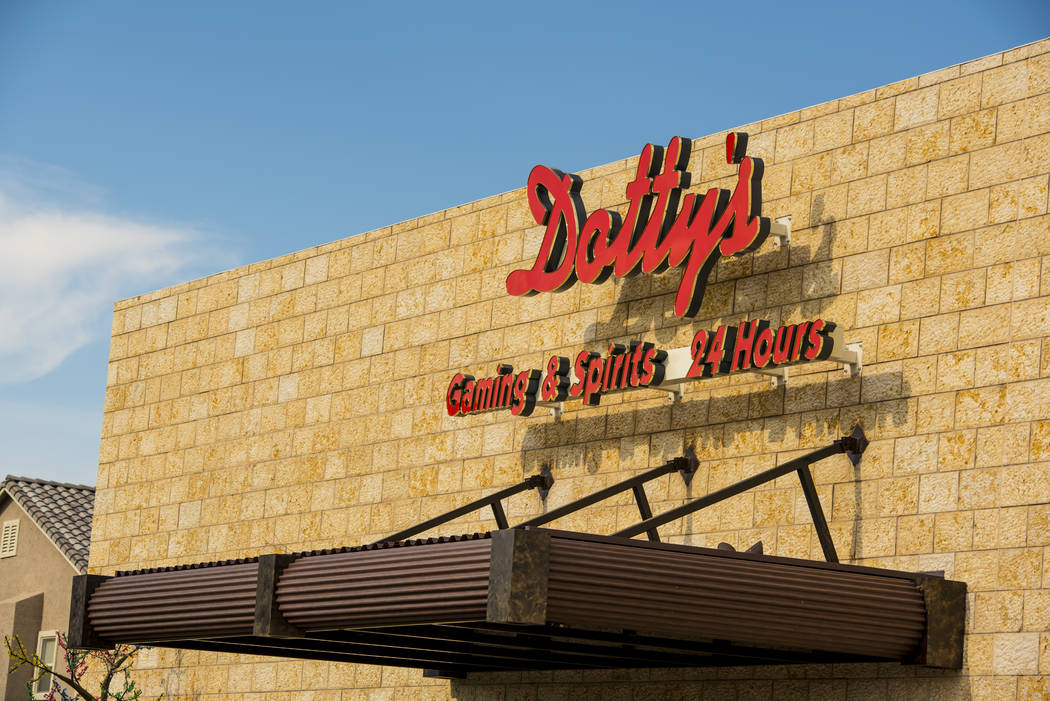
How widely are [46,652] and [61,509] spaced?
403 centimetres

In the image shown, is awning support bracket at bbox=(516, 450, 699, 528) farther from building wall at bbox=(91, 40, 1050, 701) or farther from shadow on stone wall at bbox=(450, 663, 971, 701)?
shadow on stone wall at bbox=(450, 663, 971, 701)

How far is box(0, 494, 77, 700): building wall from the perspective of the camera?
110 ft

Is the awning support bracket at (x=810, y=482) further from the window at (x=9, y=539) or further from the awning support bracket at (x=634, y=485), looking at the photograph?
the window at (x=9, y=539)

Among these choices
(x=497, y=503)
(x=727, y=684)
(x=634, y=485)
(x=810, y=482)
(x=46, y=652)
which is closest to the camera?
(x=810, y=482)

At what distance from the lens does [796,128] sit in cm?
1664

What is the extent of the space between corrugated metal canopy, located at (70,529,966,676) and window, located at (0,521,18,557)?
21.0m

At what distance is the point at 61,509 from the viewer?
35844mm

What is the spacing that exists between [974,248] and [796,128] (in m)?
2.67

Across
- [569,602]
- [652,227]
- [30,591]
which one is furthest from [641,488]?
[30,591]

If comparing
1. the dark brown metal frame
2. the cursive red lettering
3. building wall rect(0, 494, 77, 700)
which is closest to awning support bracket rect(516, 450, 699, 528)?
the dark brown metal frame

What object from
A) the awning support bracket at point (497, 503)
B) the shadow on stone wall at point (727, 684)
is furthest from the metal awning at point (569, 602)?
the awning support bracket at point (497, 503)

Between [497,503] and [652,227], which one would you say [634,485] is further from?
[652,227]

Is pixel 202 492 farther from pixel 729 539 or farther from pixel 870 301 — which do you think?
pixel 870 301

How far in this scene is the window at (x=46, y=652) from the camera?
32.3m
